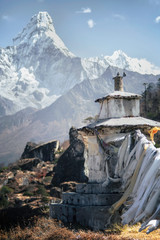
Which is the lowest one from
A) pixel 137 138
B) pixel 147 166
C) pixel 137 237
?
pixel 137 237

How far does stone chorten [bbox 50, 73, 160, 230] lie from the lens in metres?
11.0

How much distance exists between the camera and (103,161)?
13.1 metres

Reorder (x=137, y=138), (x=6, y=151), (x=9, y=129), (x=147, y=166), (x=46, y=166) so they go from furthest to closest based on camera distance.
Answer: (x=9, y=129) < (x=6, y=151) < (x=46, y=166) < (x=137, y=138) < (x=147, y=166)

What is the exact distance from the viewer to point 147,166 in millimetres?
8852

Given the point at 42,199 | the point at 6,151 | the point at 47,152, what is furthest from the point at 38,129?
the point at 42,199

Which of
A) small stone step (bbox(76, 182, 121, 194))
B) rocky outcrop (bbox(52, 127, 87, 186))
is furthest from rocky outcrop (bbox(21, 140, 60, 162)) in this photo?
small stone step (bbox(76, 182, 121, 194))

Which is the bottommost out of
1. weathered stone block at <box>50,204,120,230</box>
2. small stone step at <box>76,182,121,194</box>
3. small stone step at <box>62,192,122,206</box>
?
weathered stone block at <box>50,204,120,230</box>

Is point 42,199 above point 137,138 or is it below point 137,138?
below

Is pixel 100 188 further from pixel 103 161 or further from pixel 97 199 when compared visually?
pixel 103 161

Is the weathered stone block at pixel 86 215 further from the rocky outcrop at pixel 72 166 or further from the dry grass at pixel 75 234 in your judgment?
the rocky outcrop at pixel 72 166

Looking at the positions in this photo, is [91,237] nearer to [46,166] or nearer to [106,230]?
[106,230]

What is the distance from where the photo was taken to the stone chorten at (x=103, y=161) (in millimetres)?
10984

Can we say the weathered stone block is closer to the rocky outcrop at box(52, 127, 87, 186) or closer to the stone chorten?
the stone chorten

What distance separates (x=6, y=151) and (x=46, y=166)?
88188 mm
